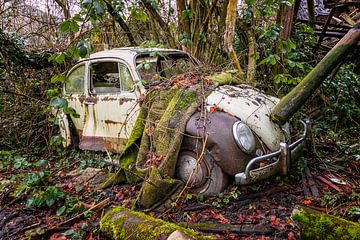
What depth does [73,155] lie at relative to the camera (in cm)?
518

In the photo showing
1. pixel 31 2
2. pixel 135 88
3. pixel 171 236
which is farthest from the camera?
pixel 31 2

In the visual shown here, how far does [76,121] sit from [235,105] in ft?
9.84

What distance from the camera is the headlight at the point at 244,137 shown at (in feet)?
10.0

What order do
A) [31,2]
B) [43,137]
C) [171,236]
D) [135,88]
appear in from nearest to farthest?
[171,236]
[135,88]
[43,137]
[31,2]

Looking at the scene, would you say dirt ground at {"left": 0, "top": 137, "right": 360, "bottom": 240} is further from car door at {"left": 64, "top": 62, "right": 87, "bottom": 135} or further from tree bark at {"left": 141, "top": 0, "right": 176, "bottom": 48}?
tree bark at {"left": 141, "top": 0, "right": 176, "bottom": 48}

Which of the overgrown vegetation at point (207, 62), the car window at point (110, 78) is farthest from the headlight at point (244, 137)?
the car window at point (110, 78)

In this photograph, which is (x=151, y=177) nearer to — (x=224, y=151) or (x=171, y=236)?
(x=224, y=151)

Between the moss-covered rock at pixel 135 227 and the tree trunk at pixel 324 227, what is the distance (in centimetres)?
77

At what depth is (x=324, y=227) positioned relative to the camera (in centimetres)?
219

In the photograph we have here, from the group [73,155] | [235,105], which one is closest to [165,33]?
[73,155]

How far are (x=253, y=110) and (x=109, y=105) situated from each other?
2148 millimetres

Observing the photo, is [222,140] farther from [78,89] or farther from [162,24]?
[162,24]

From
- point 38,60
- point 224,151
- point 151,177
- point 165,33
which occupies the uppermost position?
point 165,33

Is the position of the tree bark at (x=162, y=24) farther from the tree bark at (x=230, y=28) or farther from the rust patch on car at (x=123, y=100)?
the rust patch on car at (x=123, y=100)
